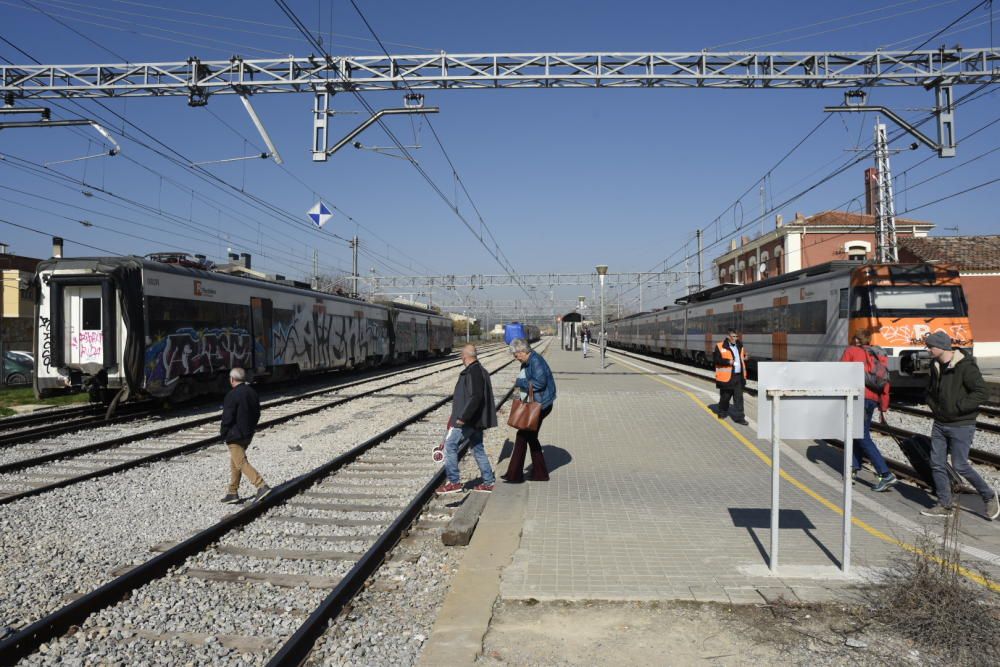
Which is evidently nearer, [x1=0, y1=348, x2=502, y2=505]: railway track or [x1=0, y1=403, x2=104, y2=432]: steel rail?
[x1=0, y1=348, x2=502, y2=505]: railway track

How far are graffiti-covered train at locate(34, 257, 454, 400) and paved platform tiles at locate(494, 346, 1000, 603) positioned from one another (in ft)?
27.2

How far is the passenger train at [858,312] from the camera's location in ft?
53.8

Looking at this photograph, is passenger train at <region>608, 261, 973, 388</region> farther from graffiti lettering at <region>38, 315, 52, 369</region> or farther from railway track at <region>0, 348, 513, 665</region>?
graffiti lettering at <region>38, 315, 52, 369</region>

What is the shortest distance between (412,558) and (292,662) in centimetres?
199

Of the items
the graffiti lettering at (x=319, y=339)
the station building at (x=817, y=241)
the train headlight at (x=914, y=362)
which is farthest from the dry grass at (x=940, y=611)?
the station building at (x=817, y=241)

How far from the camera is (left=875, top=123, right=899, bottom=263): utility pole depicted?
22719 millimetres

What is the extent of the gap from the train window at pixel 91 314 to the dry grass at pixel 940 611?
46.1 feet

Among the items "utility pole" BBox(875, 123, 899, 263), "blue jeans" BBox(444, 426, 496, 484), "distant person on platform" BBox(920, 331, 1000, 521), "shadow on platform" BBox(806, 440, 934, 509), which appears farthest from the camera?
"utility pole" BBox(875, 123, 899, 263)

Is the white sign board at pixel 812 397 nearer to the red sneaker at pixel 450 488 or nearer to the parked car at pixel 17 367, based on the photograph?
the red sneaker at pixel 450 488

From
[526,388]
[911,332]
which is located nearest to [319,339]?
[911,332]

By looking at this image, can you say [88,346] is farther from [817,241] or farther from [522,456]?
[817,241]

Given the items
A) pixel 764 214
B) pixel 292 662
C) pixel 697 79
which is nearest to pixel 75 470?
pixel 292 662

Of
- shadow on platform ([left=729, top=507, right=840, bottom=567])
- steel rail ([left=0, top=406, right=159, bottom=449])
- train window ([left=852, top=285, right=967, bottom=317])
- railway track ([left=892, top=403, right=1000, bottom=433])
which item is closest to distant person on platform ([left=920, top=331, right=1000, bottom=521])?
shadow on platform ([left=729, top=507, right=840, bottom=567])

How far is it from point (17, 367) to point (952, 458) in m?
26.1
